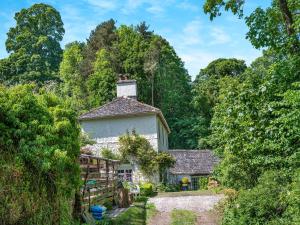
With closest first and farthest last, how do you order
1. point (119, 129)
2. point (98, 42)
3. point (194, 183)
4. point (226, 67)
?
1. point (119, 129)
2. point (194, 183)
3. point (226, 67)
4. point (98, 42)

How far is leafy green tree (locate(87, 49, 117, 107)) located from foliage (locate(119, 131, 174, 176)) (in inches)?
747

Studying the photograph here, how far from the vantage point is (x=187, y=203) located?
792 inches

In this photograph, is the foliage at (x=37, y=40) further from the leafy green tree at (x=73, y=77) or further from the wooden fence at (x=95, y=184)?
the wooden fence at (x=95, y=184)

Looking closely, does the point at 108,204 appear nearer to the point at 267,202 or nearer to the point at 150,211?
the point at 150,211

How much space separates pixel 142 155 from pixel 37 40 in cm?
4322

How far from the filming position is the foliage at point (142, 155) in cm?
2994

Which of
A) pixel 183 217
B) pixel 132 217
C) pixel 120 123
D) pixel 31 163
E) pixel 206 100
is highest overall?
pixel 206 100

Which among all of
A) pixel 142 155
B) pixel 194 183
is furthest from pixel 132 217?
pixel 194 183

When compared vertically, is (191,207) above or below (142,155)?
below

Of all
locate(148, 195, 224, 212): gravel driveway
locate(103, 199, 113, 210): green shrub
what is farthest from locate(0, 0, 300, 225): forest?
locate(103, 199, 113, 210): green shrub

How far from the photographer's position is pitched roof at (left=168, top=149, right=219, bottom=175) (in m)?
35.3

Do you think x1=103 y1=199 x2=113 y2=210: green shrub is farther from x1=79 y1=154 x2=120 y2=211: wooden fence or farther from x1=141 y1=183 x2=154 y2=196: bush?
x1=141 y1=183 x2=154 y2=196: bush

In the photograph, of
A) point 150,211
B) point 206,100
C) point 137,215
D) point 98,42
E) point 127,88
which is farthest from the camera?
point 98,42

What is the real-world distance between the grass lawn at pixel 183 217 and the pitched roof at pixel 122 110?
45.2 ft
